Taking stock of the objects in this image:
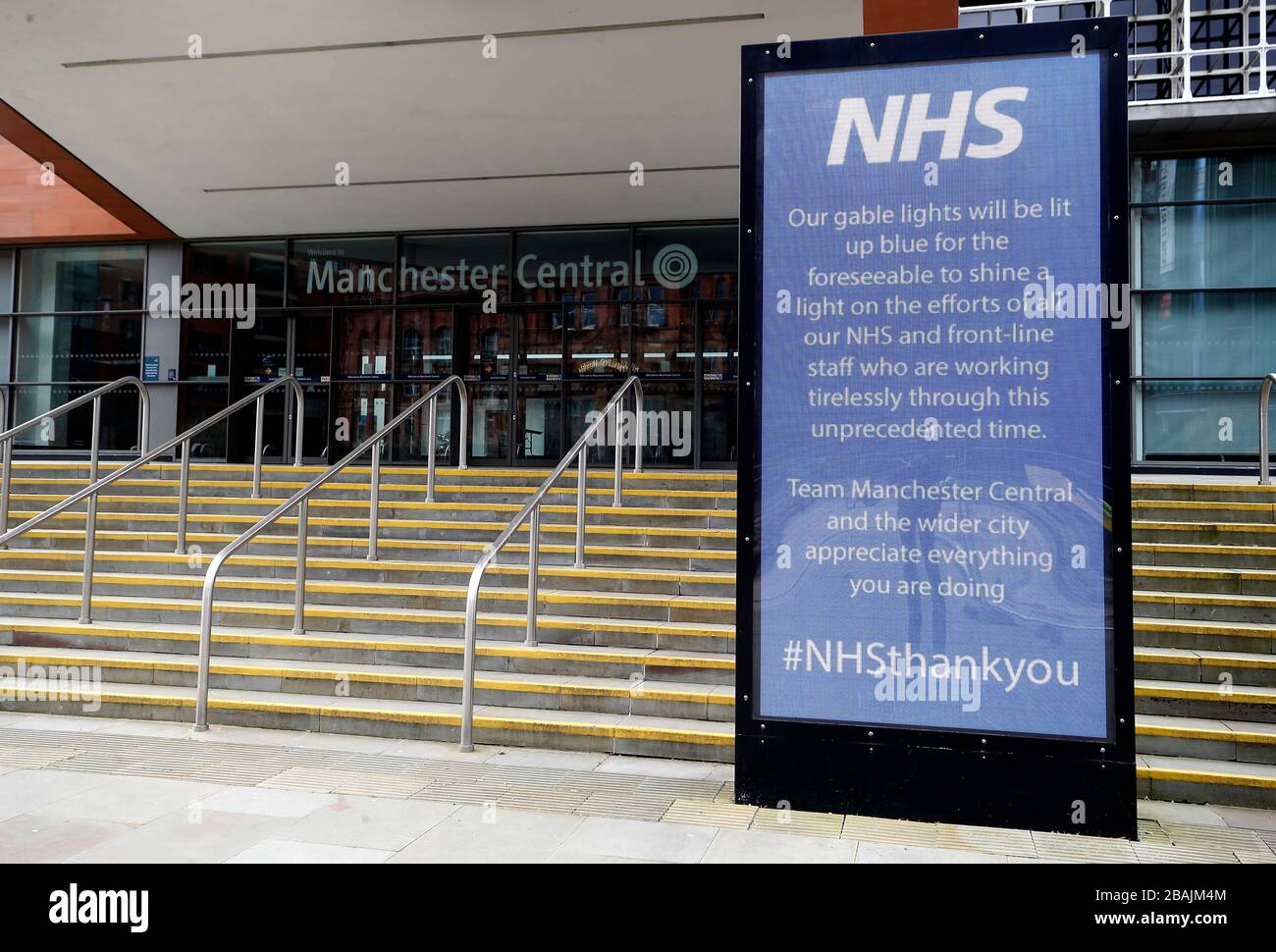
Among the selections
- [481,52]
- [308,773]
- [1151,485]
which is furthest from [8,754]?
[1151,485]

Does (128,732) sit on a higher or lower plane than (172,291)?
lower

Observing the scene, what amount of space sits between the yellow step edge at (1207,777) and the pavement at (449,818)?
0.12 m

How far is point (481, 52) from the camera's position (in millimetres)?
9453

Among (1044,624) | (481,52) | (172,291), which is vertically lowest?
(1044,624)

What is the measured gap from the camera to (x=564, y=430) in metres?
13.1

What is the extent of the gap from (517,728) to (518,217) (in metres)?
8.66

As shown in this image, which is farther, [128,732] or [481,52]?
[481,52]

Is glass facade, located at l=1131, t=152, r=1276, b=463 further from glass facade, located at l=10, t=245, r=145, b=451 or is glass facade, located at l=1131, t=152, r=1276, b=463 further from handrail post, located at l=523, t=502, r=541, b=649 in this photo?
glass facade, located at l=10, t=245, r=145, b=451

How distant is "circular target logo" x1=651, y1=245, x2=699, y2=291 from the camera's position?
1281 cm

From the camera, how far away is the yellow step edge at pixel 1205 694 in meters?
5.27

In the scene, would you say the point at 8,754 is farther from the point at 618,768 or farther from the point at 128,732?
the point at 618,768

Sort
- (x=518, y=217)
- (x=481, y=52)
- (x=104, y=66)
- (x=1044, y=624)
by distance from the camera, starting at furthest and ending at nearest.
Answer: (x=518, y=217), (x=104, y=66), (x=481, y=52), (x=1044, y=624)

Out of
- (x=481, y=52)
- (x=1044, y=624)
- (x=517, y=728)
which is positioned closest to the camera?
(x=1044, y=624)

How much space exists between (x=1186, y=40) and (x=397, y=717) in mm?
11268
